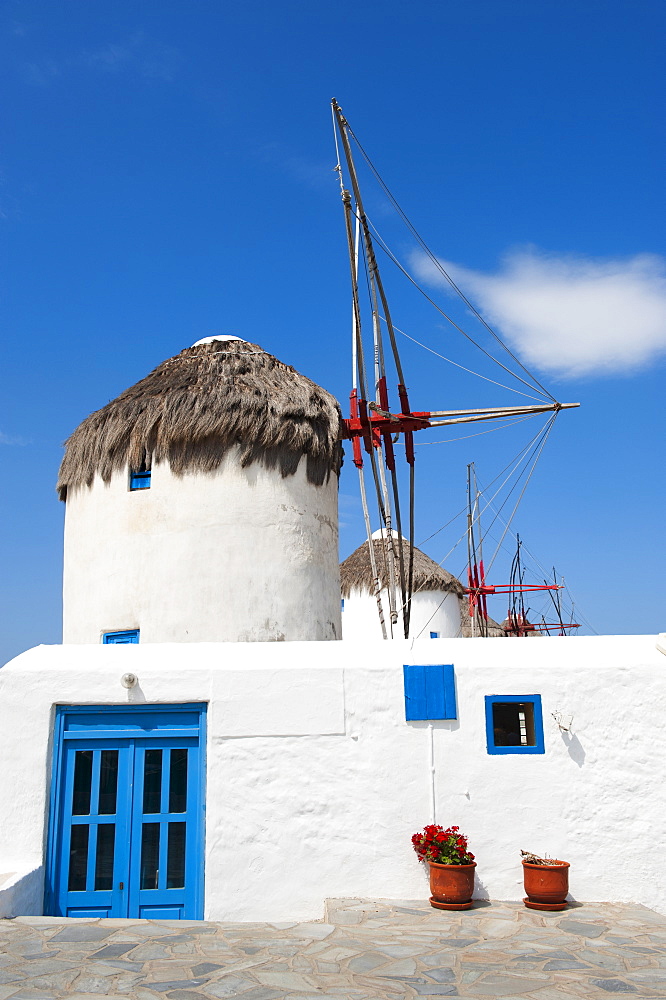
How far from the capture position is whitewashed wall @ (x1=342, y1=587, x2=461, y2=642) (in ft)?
82.7

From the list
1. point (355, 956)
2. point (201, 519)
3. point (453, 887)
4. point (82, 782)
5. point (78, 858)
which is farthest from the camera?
point (201, 519)

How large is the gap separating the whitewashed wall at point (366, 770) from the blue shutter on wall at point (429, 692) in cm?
9

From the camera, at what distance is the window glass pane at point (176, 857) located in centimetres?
800

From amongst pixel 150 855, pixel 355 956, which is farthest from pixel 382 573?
pixel 355 956

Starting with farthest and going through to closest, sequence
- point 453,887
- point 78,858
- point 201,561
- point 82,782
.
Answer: point 201,561
point 82,782
point 78,858
point 453,887

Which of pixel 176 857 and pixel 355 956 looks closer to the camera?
pixel 355 956

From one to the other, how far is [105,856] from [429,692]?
3.49 meters

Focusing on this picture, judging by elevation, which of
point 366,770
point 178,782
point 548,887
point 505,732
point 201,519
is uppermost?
point 201,519

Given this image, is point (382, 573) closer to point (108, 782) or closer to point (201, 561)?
point (201, 561)

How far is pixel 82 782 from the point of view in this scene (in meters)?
8.15

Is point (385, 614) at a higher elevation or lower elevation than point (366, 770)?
higher

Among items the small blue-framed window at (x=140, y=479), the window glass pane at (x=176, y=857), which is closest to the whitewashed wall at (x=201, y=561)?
the small blue-framed window at (x=140, y=479)

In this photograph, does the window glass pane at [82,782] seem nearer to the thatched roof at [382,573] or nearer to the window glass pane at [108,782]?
the window glass pane at [108,782]

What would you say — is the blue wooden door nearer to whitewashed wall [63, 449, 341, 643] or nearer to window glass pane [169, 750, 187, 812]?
window glass pane [169, 750, 187, 812]
